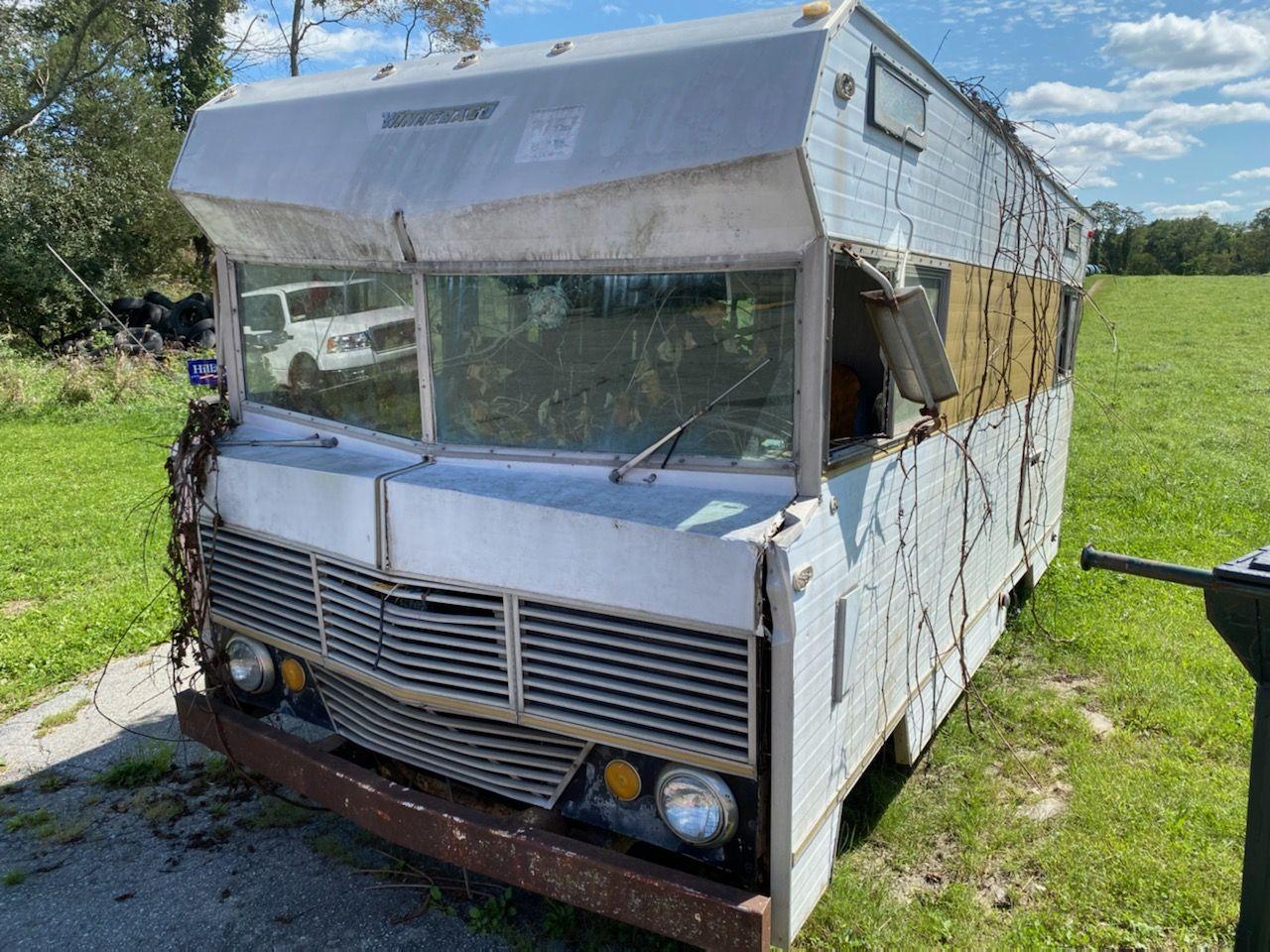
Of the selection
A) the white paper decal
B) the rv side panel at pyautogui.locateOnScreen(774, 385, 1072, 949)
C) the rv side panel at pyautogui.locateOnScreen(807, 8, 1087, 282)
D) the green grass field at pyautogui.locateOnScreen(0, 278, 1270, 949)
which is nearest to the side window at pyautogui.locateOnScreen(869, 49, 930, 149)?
the rv side panel at pyautogui.locateOnScreen(807, 8, 1087, 282)

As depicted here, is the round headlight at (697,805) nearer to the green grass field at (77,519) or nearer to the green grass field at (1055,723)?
the green grass field at (1055,723)

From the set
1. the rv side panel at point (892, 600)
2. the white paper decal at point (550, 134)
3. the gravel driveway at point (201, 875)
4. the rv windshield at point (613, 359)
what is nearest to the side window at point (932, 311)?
the rv side panel at point (892, 600)

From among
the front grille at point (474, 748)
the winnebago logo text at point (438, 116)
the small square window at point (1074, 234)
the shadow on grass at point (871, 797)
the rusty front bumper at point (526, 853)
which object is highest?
the winnebago logo text at point (438, 116)

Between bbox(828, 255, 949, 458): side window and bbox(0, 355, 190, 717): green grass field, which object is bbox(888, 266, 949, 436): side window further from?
bbox(0, 355, 190, 717): green grass field

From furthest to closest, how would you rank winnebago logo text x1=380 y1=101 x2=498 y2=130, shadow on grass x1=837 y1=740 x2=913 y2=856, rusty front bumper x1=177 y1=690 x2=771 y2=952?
shadow on grass x1=837 y1=740 x2=913 y2=856 → winnebago logo text x1=380 y1=101 x2=498 y2=130 → rusty front bumper x1=177 y1=690 x2=771 y2=952

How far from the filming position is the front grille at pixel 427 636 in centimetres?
282

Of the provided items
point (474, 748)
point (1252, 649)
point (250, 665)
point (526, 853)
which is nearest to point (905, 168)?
point (1252, 649)

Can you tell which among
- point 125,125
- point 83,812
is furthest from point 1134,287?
point 83,812

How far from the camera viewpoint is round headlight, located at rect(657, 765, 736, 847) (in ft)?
8.48

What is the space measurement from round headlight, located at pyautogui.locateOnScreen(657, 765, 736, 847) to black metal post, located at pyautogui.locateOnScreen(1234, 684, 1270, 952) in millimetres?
1206

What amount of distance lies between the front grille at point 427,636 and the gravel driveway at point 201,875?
100 centimetres

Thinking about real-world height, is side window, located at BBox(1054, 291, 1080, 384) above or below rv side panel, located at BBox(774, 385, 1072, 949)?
above

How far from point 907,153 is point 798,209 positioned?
92 centimetres

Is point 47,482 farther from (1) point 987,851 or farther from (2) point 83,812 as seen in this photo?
(1) point 987,851
